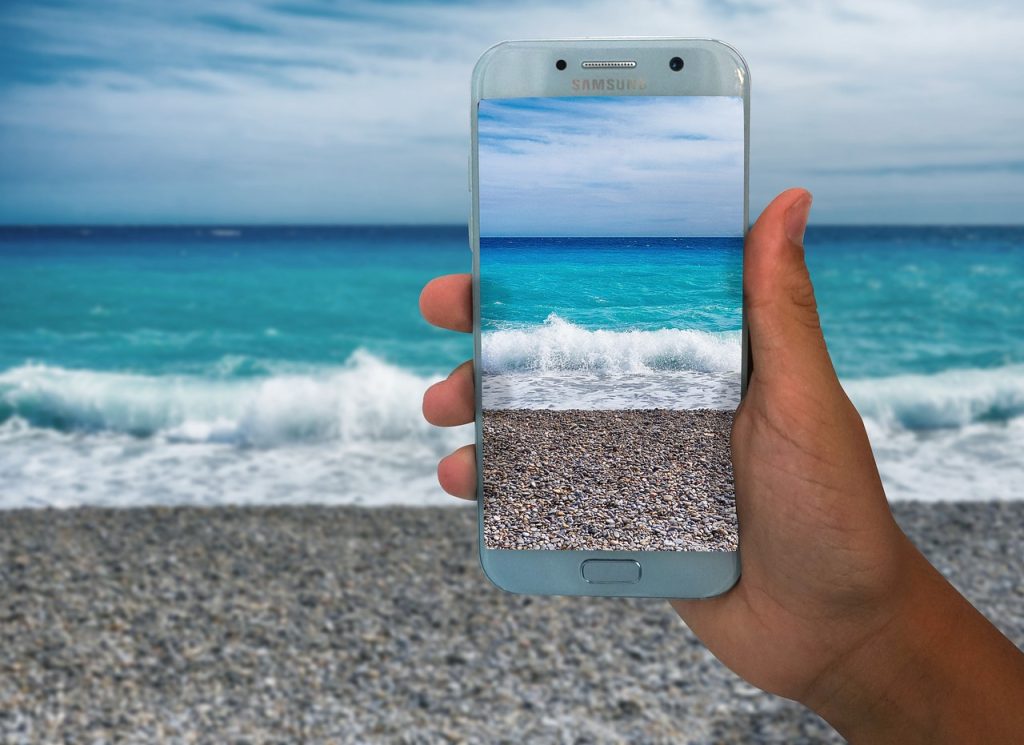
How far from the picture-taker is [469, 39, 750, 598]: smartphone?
1.47 m

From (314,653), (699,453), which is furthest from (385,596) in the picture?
(699,453)

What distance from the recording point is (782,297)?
146 centimetres

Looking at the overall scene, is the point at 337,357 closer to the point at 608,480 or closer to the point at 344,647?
the point at 344,647

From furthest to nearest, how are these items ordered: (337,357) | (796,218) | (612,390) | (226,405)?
(337,357), (226,405), (612,390), (796,218)

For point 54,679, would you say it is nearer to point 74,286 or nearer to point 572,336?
point 572,336

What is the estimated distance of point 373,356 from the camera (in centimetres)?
1345

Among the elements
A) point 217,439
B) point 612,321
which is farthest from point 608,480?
point 217,439

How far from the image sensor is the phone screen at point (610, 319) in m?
1.48

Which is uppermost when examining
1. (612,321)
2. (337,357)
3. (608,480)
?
(612,321)

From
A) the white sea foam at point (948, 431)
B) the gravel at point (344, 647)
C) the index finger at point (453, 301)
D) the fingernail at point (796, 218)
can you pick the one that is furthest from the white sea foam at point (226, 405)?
the fingernail at point (796, 218)

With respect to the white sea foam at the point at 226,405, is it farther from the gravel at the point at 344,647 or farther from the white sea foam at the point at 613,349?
the white sea foam at the point at 613,349

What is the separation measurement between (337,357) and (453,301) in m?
12.1

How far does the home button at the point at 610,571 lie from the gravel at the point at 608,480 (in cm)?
2

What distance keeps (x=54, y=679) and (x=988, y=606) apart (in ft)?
14.1
